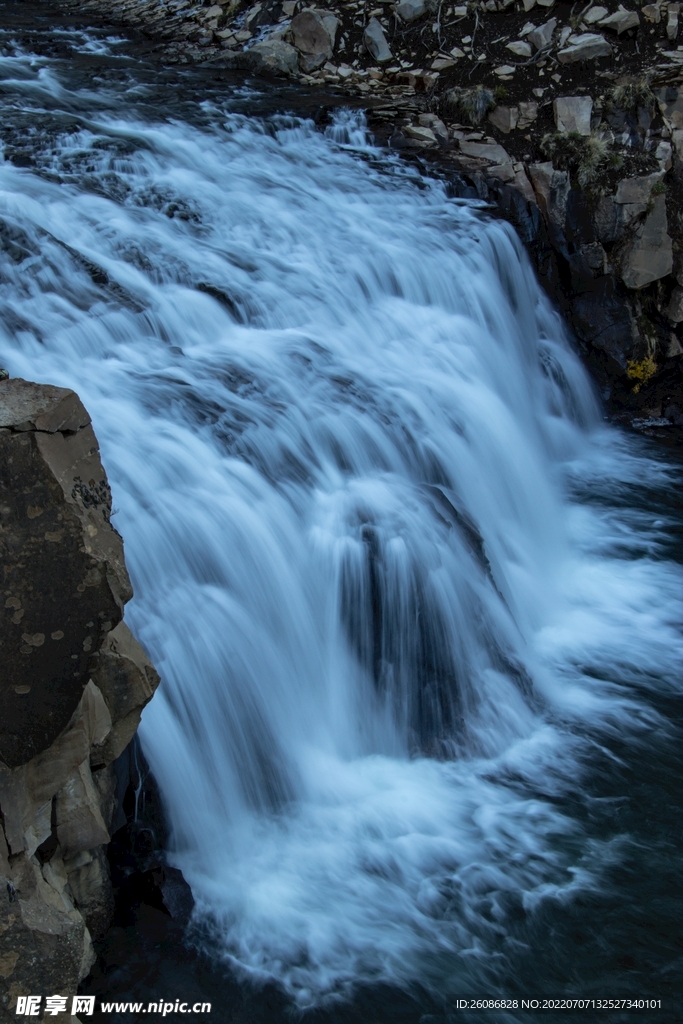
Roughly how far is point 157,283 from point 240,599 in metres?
2.89

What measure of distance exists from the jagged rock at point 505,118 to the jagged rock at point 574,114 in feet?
1.32

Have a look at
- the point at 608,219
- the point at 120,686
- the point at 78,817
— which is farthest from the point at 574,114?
the point at 78,817

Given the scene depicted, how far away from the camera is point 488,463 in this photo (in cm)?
667

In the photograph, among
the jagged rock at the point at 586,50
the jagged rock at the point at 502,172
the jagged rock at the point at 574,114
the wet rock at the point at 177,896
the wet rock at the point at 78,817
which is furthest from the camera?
the jagged rock at the point at 586,50

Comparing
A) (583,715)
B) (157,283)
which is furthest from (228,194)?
(583,715)

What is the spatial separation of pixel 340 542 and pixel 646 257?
550cm

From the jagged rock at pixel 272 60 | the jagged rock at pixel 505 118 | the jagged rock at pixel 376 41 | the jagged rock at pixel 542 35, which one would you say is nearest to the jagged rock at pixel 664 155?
the jagged rock at pixel 505 118

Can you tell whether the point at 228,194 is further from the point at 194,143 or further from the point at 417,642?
the point at 417,642

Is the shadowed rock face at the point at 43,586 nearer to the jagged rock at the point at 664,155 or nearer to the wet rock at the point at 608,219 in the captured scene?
the wet rock at the point at 608,219

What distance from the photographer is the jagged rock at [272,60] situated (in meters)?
10.8

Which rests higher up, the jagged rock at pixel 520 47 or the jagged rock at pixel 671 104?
the jagged rock at pixel 520 47

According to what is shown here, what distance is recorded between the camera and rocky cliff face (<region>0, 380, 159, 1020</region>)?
9.54 ft

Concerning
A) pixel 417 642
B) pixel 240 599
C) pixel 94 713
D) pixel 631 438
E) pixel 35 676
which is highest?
pixel 35 676

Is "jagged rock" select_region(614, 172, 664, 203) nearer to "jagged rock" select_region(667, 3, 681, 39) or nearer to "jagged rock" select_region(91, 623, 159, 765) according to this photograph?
"jagged rock" select_region(667, 3, 681, 39)
